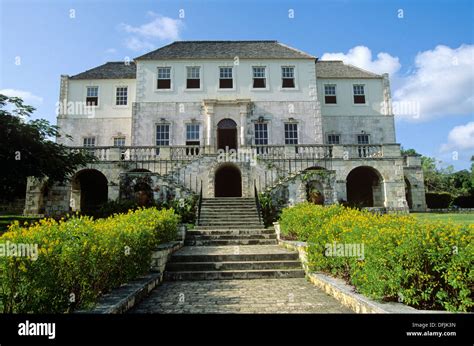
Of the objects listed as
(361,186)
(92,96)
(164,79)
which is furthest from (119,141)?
(361,186)

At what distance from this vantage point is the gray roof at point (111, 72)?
28.1 meters

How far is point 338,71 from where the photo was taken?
1187 inches

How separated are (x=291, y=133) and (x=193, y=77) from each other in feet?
28.8

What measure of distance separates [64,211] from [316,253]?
17.3 metres

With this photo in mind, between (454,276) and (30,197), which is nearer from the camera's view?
(454,276)

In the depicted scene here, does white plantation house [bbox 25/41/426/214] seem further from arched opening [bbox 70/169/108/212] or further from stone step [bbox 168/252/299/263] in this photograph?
stone step [bbox 168/252/299/263]

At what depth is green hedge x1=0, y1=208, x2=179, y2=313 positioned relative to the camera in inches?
163

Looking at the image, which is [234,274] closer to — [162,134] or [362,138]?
[162,134]

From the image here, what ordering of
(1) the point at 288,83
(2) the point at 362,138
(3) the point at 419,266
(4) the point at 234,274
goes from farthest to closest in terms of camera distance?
(2) the point at 362,138
(1) the point at 288,83
(4) the point at 234,274
(3) the point at 419,266

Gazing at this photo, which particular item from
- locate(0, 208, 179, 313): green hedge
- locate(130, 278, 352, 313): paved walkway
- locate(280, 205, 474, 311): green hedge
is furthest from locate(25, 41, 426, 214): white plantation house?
locate(280, 205, 474, 311): green hedge

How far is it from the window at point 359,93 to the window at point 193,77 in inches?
520

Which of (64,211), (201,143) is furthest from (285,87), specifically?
(64,211)

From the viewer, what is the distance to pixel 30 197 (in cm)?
2058

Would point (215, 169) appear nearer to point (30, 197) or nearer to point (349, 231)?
point (30, 197)
